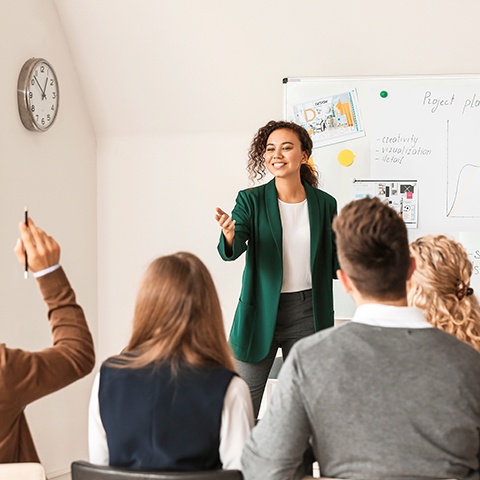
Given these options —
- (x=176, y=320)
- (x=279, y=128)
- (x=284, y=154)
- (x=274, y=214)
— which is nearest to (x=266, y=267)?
(x=274, y=214)

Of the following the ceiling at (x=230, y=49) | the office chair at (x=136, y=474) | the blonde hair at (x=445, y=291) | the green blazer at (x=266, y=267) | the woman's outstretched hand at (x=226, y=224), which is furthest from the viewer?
the ceiling at (x=230, y=49)

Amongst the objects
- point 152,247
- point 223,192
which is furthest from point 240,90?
point 152,247

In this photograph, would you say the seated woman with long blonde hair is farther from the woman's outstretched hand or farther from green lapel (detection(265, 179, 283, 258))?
green lapel (detection(265, 179, 283, 258))

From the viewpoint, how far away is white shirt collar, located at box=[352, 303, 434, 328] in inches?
40.9

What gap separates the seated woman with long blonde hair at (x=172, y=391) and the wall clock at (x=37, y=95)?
1615 mm

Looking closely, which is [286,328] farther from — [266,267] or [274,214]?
[274,214]

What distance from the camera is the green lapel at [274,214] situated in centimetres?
222

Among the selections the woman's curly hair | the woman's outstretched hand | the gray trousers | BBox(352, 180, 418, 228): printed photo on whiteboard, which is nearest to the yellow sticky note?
BBox(352, 180, 418, 228): printed photo on whiteboard

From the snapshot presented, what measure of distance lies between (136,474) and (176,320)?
296 mm

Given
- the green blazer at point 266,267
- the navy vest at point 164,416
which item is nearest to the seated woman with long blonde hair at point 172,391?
the navy vest at point 164,416

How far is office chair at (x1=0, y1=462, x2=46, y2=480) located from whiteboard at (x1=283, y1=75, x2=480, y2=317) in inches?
83.0

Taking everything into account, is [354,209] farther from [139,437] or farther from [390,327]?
Result: [139,437]

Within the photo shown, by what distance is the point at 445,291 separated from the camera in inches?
54.3

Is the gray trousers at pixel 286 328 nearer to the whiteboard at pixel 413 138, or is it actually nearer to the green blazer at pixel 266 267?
the green blazer at pixel 266 267
